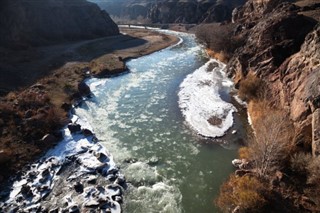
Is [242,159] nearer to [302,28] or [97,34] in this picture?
[302,28]

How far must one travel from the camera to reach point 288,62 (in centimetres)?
3734

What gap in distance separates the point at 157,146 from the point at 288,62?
2004 cm

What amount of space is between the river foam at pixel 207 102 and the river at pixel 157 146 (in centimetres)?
102

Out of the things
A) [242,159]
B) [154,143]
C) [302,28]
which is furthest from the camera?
[302,28]

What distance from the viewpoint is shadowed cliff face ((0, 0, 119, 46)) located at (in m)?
75.6

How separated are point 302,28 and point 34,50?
2353 inches

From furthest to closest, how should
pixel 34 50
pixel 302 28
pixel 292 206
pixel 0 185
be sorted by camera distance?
1. pixel 34 50
2. pixel 302 28
3. pixel 0 185
4. pixel 292 206

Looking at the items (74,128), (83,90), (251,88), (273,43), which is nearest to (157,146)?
(74,128)

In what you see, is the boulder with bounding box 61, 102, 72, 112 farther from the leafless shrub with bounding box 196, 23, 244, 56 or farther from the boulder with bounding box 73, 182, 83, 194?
the leafless shrub with bounding box 196, 23, 244, 56

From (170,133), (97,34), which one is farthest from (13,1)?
(170,133)

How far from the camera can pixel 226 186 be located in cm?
2403

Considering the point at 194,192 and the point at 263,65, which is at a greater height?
the point at 263,65

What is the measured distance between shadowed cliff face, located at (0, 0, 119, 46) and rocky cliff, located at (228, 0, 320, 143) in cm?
5530

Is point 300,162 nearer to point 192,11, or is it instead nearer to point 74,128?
point 74,128
